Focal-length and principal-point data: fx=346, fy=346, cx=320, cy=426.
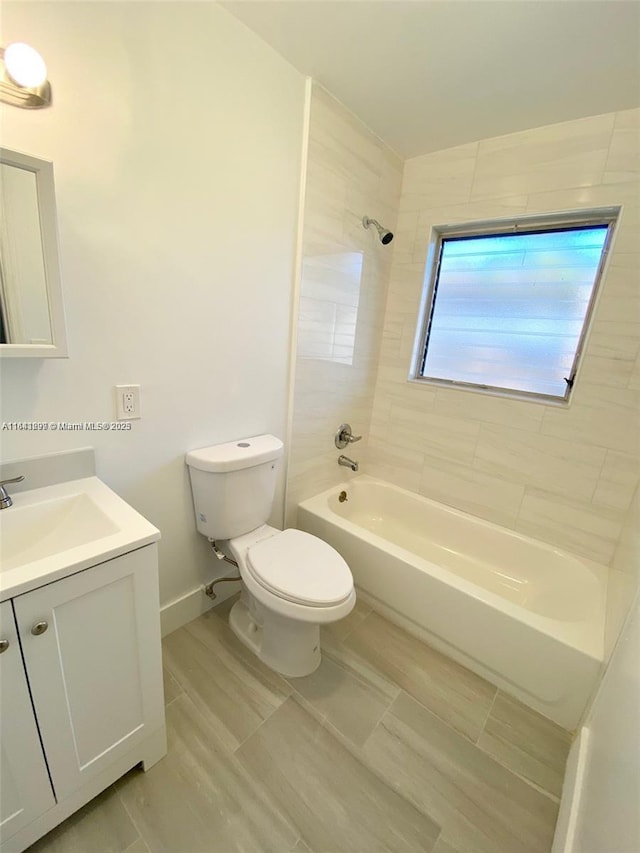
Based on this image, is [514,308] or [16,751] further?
[514,308]

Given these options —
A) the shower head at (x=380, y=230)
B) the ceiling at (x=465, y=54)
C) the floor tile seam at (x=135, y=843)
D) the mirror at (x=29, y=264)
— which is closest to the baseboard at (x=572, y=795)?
the floor tile seam at (x=135, y=843)

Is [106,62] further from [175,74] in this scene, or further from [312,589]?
[312,589]

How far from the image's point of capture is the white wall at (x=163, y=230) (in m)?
0.95

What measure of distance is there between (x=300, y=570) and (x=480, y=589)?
2.57 feet

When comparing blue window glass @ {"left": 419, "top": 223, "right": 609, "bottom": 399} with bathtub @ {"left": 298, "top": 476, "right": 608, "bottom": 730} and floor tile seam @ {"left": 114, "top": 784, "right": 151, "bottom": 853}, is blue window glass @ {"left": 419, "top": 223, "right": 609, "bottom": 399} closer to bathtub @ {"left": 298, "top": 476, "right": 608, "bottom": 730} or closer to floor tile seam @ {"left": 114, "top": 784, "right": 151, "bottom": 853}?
bathtub @ {"left": 298, "top": 476, "right": 608, "bottom": 730}

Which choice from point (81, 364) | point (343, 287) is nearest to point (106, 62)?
point (81, 364)

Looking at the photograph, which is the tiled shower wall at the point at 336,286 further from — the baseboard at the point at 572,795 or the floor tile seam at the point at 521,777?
the baseboard at the point at 572,795

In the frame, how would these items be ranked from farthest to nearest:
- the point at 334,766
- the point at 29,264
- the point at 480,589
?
the point at 480,589 → the point at 334,766 → the point at 29,264

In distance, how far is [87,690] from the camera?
2.85 ft

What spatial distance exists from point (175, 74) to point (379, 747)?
91.6 inches

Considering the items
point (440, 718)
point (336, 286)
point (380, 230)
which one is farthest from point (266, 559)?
point (380, 230)

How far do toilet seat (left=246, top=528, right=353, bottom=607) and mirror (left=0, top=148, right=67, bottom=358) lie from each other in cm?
97

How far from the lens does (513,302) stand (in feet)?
6.07

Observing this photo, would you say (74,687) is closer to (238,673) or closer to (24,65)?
(238,673)
